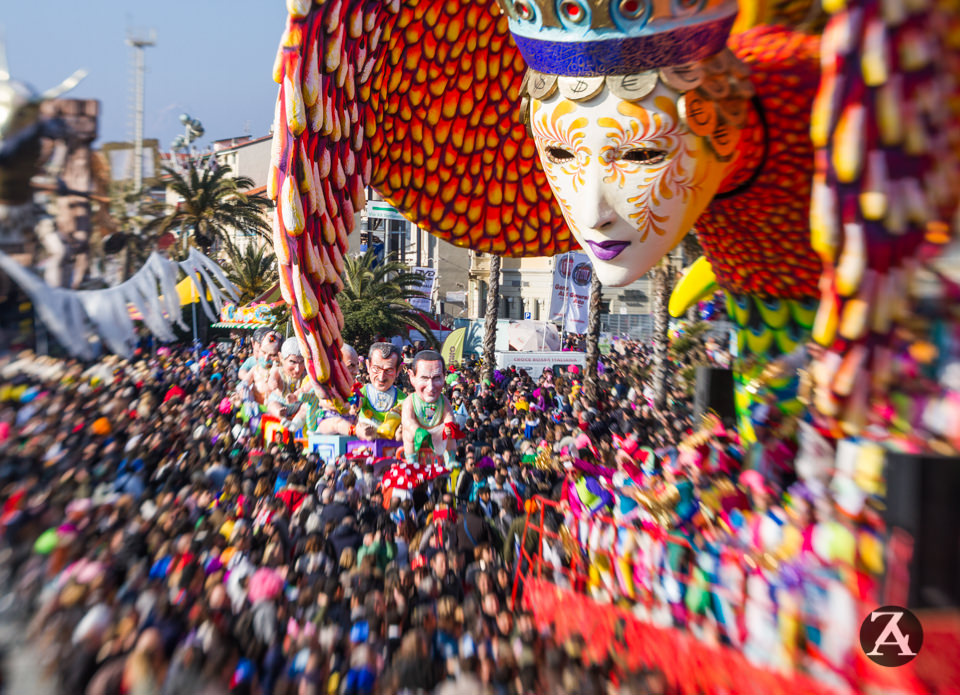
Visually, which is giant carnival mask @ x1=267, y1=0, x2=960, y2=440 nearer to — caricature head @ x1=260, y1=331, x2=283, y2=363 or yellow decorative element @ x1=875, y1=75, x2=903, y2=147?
yellow decorative element @ x1=875, y1=75, x2=903, y2=147

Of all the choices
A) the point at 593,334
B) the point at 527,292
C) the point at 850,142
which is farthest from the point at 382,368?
the point at 527,292

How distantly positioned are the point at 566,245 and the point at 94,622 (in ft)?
11.2

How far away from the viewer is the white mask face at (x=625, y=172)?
3148 mm

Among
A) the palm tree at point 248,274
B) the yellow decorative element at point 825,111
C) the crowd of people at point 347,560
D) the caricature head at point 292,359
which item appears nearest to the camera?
the yellow decorative element at point 825,111

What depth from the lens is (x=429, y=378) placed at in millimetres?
6949

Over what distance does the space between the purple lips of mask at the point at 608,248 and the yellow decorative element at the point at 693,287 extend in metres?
1.91

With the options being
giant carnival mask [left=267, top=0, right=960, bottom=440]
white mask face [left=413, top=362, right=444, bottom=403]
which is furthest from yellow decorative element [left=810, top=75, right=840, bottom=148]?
white mask face [left=413, top=362, right=444, bottom=403]

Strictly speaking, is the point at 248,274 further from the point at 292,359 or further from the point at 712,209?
the point at 712,209

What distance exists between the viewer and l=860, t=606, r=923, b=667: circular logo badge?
2713 mm

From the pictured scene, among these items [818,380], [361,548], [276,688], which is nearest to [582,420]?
[361,548]

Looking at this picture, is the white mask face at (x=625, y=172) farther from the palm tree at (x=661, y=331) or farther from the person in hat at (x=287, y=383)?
the palm tree at (x=661, y=331)

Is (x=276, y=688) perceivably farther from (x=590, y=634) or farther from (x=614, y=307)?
(x=614, y=307)

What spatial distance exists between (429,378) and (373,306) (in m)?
14.3

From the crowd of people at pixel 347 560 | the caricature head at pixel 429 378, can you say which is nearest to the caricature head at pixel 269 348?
the crowd of people at pixel 347 560
